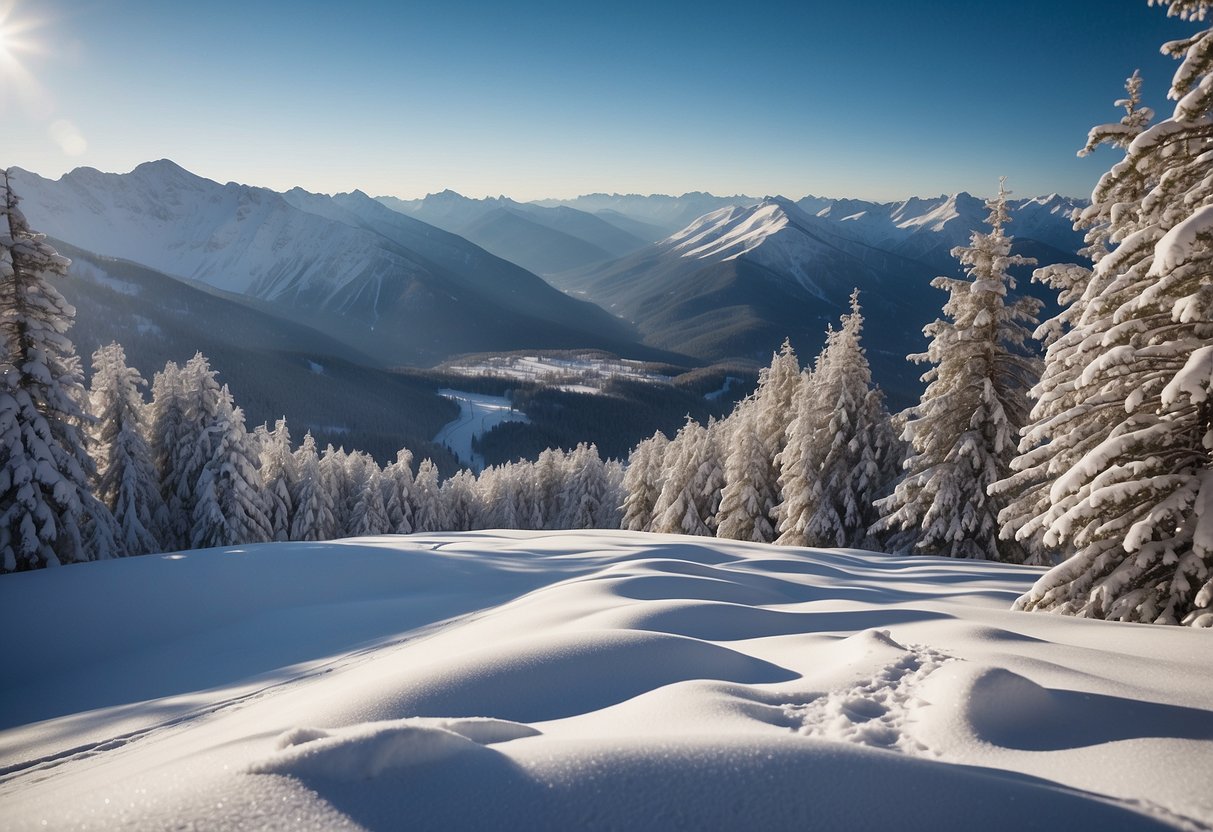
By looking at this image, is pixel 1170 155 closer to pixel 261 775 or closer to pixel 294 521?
pixel 261 775

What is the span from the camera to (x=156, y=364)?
155 meters

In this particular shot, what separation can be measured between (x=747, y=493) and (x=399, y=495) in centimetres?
2703

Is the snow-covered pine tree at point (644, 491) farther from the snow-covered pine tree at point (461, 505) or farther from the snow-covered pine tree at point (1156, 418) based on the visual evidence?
the snow-covered pine tree at point (1156, 418)

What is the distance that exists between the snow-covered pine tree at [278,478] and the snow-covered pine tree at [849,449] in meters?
26.6

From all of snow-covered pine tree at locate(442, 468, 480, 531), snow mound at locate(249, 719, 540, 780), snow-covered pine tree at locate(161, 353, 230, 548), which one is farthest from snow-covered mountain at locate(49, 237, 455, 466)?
snow mound at locate(249, 719, 540, 780)

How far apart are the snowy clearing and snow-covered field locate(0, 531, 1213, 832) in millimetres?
121647

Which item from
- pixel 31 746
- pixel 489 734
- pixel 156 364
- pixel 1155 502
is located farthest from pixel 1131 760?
pixel 156 364

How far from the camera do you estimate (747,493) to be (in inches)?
993

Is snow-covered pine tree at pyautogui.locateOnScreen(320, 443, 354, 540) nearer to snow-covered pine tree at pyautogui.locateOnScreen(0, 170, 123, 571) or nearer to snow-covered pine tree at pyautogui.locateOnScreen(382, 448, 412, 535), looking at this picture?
snow-covered pine tree at pyautogui.locateOnScreen(382, 448, 412, 535)

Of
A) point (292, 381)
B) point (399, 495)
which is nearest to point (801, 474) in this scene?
point (399, 495)

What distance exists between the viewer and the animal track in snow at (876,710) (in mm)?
3086

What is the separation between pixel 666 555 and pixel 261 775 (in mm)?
9379

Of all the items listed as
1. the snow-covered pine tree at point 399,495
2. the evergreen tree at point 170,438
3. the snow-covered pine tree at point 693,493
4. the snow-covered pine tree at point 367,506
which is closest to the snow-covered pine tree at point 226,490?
the evergreen tree at point 170,438

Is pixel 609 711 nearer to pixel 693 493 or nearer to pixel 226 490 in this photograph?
pixel 226 490
